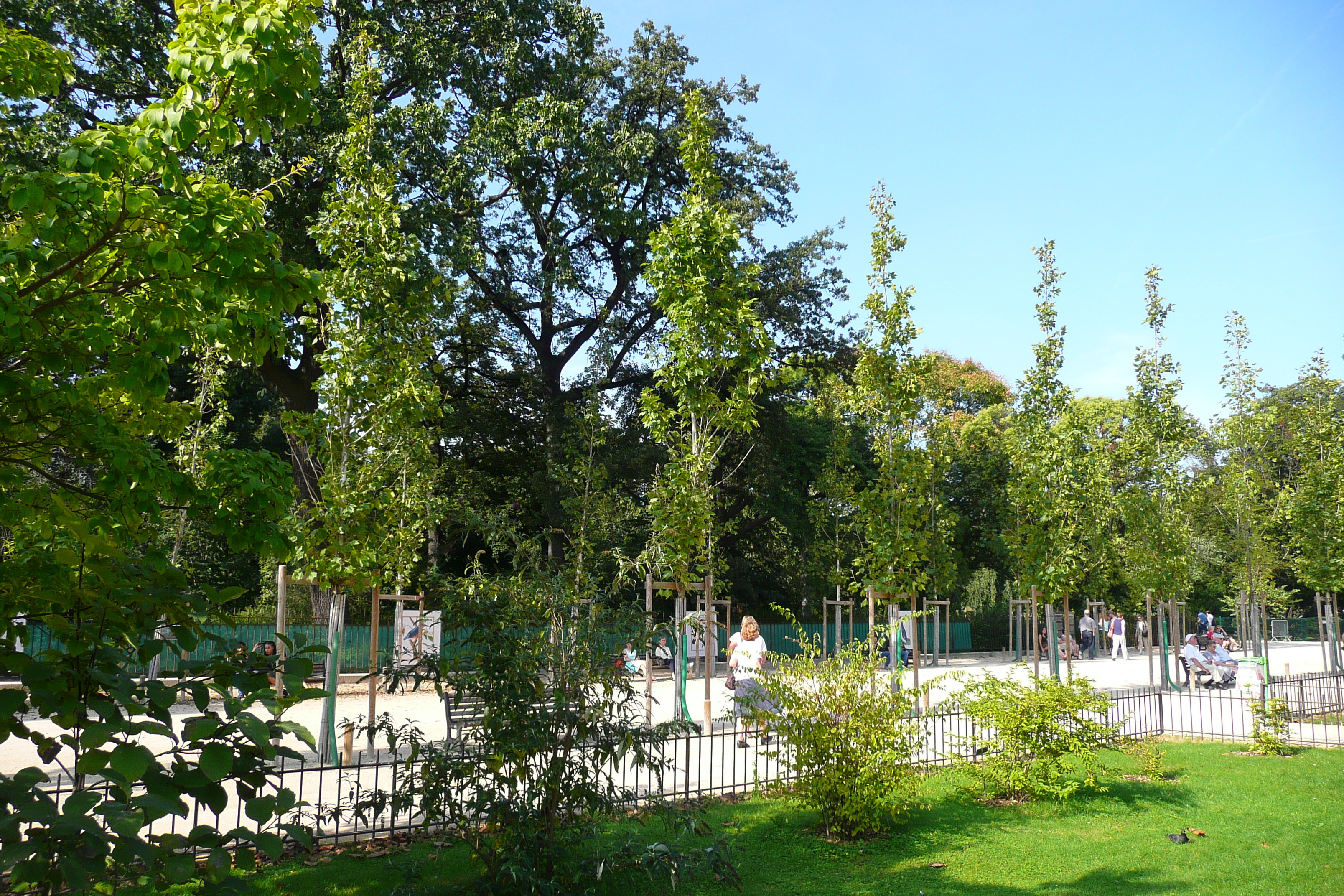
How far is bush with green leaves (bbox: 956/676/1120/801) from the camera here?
29.6 feet

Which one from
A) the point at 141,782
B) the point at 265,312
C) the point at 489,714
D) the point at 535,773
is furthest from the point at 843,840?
the point at 141,782

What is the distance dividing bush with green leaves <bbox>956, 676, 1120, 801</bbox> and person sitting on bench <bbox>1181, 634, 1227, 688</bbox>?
14180mm

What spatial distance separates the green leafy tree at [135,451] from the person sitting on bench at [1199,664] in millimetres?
22498

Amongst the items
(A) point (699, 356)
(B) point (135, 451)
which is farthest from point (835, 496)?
(B) point (135, 451)

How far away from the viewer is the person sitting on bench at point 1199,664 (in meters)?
21.2

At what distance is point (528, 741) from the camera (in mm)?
5703

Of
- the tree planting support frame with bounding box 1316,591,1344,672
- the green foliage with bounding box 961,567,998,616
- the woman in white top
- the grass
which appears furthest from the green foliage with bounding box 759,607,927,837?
the green foliage with bounding box 961,567,998,616

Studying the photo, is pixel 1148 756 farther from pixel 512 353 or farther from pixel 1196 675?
pixel 512 353

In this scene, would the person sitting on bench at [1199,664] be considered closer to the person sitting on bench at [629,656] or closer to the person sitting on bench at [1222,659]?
the person sitting on bench at [1222,659]

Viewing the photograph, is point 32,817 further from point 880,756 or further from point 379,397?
point 379,397

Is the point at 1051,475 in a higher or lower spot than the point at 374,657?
higher

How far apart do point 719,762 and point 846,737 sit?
172 inches

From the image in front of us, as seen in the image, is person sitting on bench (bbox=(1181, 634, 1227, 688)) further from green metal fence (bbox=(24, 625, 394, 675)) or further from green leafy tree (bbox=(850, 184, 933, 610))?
green metal fence (bbox=(24, 625, 394, 675))

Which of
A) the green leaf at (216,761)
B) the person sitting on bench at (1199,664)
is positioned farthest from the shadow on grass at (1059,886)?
the person sitting on bench at (1199,664)
